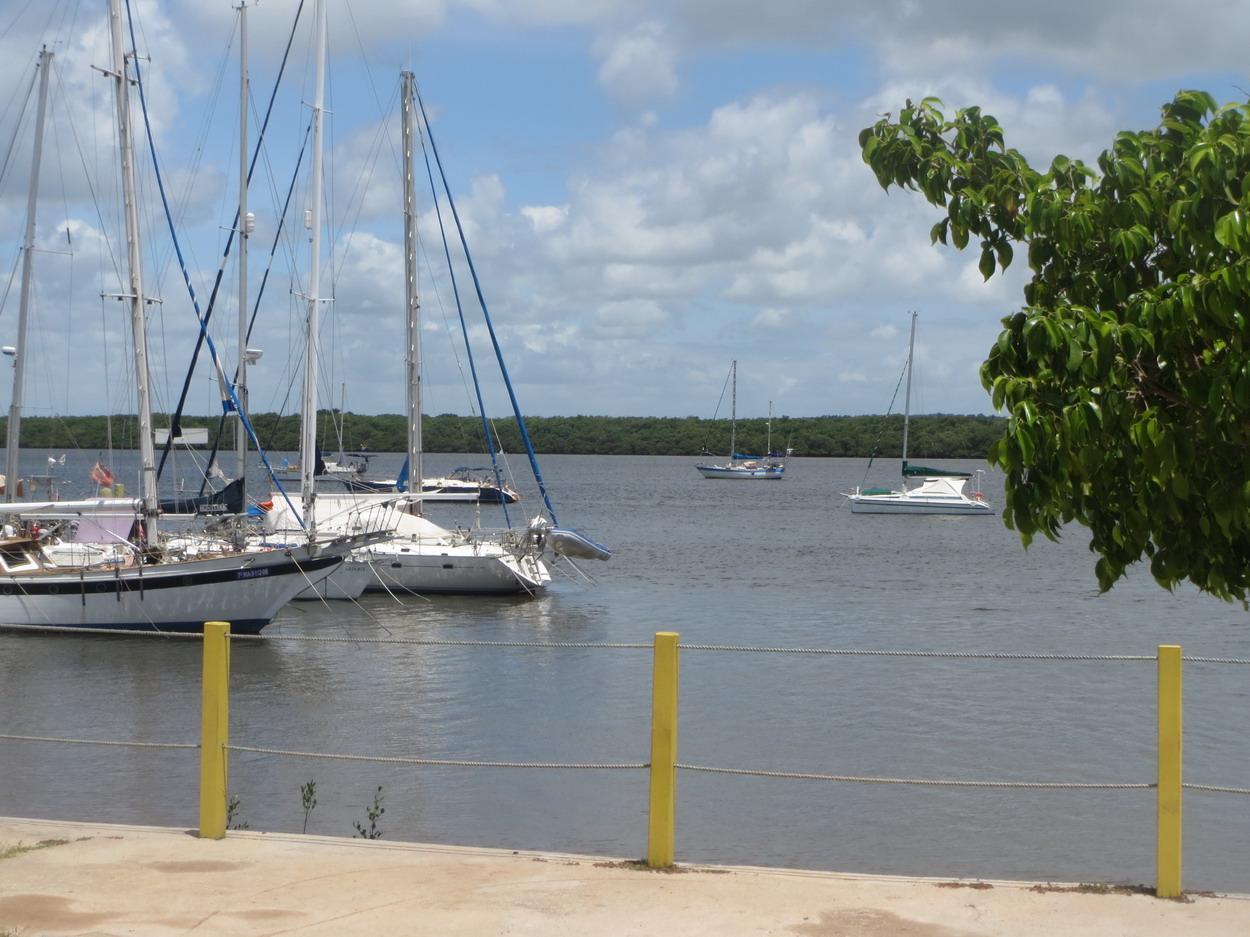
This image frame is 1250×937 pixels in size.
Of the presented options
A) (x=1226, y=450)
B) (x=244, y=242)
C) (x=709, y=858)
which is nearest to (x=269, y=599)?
(x=244, y=242)

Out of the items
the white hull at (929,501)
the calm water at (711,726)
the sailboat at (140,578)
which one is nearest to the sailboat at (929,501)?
the white hull at (929,501)

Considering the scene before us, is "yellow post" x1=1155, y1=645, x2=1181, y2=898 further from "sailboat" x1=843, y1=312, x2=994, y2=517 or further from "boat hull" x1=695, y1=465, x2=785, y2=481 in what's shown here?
"boat hull" x1=695, y1=465, x2=785, y2=481

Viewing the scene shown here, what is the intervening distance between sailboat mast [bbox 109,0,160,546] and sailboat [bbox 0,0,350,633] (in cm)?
2

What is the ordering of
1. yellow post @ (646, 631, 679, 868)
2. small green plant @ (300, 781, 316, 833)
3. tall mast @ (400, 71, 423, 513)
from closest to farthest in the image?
yellow post @ (646, 631, 679, 868)
small green plant @ (300, 781, 316, 833)
tall mast @ (400, 71, 423, 513)

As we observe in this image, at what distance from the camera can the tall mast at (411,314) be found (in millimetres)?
39688

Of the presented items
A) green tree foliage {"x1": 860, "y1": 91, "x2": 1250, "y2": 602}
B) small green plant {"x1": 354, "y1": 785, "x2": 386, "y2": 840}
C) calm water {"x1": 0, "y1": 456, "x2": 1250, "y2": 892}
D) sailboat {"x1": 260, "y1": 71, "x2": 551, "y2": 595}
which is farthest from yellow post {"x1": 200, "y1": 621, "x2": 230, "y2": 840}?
sailboat {"x1": 260, "y1": 71, "x2": 551, "y2": 595}

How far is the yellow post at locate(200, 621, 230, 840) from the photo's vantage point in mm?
7781

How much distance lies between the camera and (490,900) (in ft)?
22.0

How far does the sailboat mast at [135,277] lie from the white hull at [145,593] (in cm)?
138

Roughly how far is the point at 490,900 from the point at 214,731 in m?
2.09

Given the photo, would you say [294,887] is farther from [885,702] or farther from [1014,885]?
[885,702]

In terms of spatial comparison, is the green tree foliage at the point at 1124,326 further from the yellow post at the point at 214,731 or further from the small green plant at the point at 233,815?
the small green plant at the point at 233,815

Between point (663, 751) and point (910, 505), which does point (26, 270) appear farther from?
point (910, 505)

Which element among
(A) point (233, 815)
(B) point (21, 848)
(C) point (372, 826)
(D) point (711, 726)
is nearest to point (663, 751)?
(B) point (21, 848)
